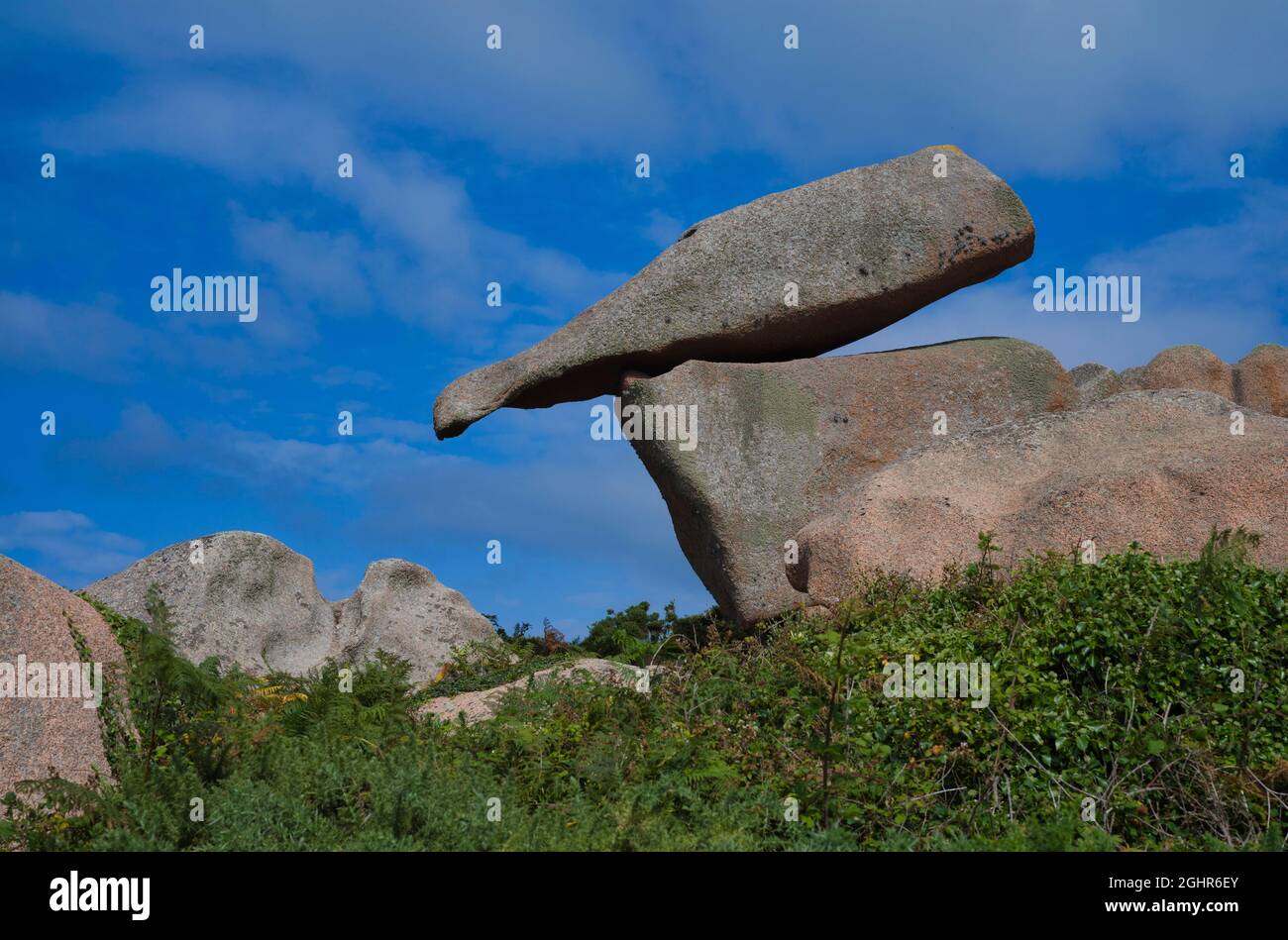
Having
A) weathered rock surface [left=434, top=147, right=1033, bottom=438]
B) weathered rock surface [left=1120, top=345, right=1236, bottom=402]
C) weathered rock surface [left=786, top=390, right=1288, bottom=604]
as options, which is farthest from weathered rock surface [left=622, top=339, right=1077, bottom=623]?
weathered rock surface [left=1120, top=345, right=1236, bottom=402]

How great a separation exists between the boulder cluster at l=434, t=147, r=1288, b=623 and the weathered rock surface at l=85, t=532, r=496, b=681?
5325 millimetres

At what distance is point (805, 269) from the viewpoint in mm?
14180

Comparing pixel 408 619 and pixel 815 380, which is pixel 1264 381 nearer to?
pixel 815 380

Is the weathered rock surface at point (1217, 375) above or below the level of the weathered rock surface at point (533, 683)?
above

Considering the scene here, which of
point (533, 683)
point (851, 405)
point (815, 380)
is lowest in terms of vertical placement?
point (533, 683)

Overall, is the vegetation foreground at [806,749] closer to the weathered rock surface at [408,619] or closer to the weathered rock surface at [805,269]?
the weathered rock surface at [805,269]

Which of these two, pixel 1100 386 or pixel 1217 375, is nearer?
pixel 1100 386

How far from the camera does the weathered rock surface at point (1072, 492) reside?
10445 mm

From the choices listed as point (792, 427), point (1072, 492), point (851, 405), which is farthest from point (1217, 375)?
point (1072, 492)

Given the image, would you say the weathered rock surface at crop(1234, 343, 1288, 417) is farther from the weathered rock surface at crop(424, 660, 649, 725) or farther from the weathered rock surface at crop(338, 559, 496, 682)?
the weathered rock surface at crop(338, 559, 496, 682)

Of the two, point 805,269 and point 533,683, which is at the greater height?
point 805,269

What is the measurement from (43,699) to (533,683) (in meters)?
3.80

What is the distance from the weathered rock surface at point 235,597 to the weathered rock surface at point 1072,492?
10386 millimetres

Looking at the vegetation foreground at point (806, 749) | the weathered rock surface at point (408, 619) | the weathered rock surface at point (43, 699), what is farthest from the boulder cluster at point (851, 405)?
the weathered rock surface at point (408, 619)
